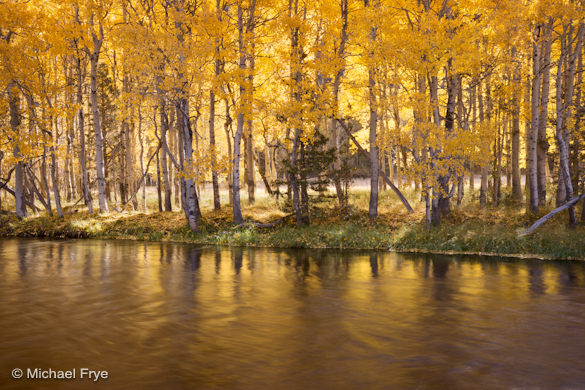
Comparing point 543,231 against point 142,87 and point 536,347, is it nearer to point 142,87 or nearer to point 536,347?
point 536,347

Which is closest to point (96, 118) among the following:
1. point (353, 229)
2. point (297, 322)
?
point (353, 229)

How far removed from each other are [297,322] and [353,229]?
1059cm

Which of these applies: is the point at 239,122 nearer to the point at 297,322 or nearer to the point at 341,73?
the point at 341,73

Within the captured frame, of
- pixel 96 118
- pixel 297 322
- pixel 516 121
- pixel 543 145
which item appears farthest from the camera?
pixel 96 118

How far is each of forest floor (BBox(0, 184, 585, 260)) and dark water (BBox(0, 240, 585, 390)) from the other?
43.1 inches

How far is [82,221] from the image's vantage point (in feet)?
86.0

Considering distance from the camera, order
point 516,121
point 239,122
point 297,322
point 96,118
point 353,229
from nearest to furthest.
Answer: point 297,322
point 353,229
point 239,122
point 516,121
point 96,118

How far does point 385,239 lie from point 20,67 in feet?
65.6

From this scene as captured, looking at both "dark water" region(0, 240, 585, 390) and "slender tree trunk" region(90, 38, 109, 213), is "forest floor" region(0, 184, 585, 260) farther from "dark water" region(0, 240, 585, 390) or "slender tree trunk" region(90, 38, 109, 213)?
"slender tree trunk" region(90, 38, 109, 213)

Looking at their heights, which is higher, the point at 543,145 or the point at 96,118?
the point at 96,118

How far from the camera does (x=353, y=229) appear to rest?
21578 mm

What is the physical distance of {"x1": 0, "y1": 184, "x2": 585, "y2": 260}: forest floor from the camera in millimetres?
18547

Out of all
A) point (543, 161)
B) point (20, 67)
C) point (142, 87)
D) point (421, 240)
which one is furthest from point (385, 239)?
point (20, 67)

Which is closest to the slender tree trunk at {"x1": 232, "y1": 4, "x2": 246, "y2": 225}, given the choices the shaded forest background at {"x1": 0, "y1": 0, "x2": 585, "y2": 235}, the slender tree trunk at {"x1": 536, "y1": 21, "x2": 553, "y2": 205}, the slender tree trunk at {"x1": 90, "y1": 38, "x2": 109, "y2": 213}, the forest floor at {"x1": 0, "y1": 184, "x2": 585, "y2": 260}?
the shaded forest background at {"x1": 0, "y1": 0, "x2": 585, "y2": 235}
